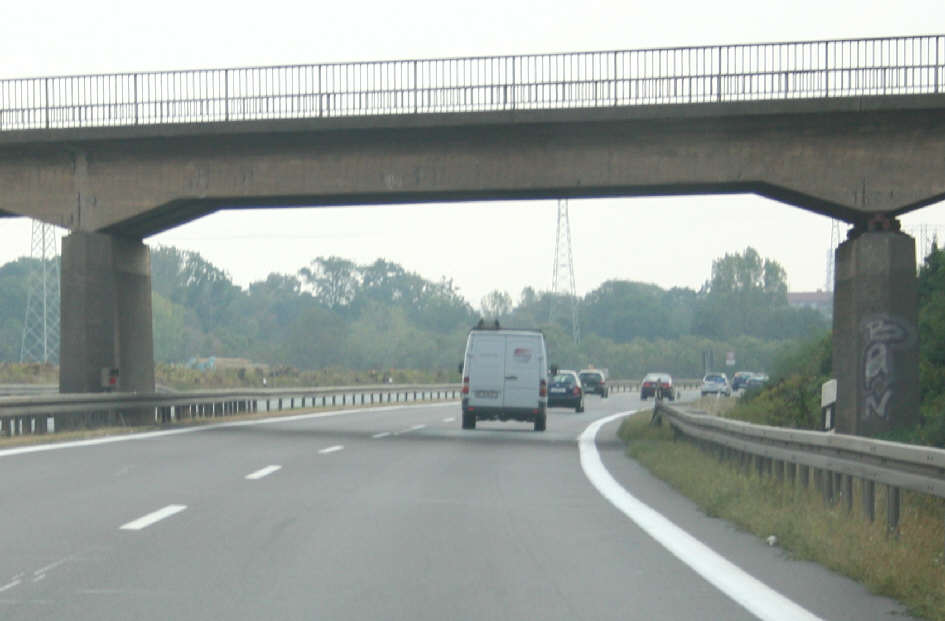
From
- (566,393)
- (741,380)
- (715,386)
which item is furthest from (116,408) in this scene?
(741,380)

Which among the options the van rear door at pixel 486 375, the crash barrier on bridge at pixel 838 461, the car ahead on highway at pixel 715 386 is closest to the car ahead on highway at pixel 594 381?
the car ahead on highway at pixel 715 386

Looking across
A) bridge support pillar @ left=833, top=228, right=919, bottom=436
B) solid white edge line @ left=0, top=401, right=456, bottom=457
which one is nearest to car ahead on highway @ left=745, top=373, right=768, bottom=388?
solid white edge line @ left=0, top=401, right=456, bottom=457

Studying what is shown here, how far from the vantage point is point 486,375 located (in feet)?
104

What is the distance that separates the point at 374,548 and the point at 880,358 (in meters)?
16.0

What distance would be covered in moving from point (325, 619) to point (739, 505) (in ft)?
20.5

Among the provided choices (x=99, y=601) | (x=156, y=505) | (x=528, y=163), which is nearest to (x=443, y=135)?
(x=528, y=163)

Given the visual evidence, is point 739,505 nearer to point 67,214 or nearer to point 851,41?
point 851,41

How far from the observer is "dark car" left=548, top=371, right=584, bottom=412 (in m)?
48.8

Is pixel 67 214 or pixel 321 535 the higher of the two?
pixel 67 214

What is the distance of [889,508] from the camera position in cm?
993

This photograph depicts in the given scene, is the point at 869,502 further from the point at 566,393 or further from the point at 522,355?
the point at 566,393

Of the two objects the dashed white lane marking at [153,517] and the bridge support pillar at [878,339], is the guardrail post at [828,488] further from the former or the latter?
the bridge support pillar at [878,339]

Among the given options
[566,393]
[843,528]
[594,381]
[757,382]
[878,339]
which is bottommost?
[594,381]

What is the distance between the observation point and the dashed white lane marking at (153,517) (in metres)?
10.9
